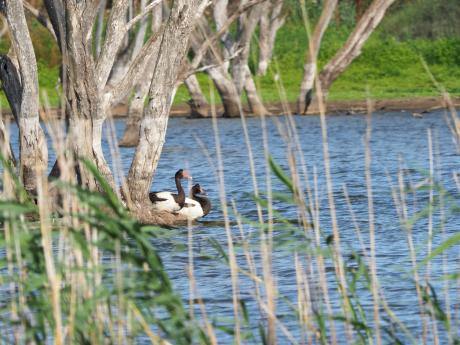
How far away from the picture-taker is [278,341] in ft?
24.9

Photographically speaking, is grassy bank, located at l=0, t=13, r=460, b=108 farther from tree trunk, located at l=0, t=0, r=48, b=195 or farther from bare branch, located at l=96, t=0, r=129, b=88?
bare branch, located at l=96, t=0, r=129, b=88

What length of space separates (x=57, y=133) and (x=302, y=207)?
3.83 feet

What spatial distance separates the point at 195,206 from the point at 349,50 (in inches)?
643

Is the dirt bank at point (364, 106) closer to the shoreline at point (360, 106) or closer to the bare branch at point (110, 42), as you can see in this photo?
the shoreline at point (360, 106)

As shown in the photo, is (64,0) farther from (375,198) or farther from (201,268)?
(375,198)

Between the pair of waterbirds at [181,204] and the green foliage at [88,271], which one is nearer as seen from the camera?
the green foliage at [88,271]

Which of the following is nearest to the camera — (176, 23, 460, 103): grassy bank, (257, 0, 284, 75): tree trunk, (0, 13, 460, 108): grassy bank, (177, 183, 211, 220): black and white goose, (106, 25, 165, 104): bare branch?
(106, 25, 165, 104): bare branch

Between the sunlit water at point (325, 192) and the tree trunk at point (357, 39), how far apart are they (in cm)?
110

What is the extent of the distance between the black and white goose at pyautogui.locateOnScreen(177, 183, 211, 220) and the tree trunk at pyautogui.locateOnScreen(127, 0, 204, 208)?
0.76 meters

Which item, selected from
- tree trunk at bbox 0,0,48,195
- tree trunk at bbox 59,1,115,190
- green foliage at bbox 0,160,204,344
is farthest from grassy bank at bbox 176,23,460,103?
green foliage at bbox 0,160,204,344

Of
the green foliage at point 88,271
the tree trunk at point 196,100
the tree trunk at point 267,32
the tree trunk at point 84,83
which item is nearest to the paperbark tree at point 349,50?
the tree trunk at point 196,100

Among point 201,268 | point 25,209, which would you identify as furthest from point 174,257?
point 25,209

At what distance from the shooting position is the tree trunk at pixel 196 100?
30.2 metres

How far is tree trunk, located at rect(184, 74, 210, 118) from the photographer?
30188mm
